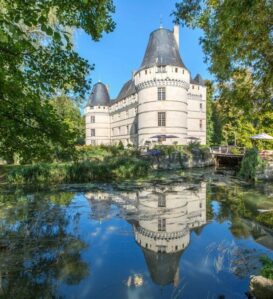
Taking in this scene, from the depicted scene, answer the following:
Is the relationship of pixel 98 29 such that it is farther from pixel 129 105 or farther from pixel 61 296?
pixel 129 105

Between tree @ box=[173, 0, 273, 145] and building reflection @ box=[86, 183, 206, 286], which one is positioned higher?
tree @ box=[173, 0, 273, 145]

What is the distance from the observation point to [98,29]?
477 cm

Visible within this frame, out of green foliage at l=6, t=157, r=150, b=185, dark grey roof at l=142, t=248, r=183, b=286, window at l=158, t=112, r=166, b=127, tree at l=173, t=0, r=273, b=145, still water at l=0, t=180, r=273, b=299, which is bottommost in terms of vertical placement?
dark grey roof at l=142, t=248, r=183, b=286

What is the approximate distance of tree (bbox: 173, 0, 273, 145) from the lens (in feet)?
14.2

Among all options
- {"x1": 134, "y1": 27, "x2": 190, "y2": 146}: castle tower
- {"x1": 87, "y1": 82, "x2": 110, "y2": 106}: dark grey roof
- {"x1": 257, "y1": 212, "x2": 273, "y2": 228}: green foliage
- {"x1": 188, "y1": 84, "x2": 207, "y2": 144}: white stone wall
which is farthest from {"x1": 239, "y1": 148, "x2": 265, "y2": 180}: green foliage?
{"x1": 87, "y1": 82, "x2": 110, "y2": 106}: dark grey roof

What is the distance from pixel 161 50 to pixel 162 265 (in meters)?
30.2

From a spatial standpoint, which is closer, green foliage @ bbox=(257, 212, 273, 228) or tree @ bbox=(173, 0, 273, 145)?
tree @ bbox=(173, 0, 273, 145)

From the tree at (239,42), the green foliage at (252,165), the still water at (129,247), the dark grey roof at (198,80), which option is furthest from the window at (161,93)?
the still water at (129,247)

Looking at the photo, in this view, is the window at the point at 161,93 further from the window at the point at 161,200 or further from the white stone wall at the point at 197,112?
the window at the point at 161,200

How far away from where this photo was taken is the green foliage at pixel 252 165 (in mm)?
16328

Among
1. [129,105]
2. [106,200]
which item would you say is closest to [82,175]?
[106,200]

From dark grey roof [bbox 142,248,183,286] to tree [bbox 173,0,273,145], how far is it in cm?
410

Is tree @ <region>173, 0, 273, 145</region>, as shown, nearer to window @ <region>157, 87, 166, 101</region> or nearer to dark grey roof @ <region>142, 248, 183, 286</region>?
dark grey roof @ <region>142, 248, 183, 286</region>

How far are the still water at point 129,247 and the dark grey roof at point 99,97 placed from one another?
41.1 meters
